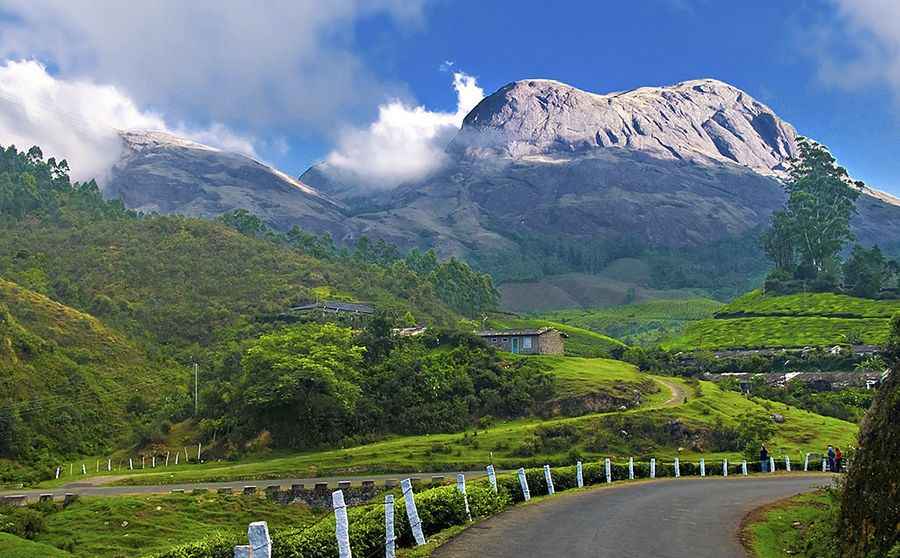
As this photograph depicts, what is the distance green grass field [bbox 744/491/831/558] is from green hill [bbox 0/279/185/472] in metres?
66.8

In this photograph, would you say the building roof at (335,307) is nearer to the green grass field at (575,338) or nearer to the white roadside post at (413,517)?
the green grass field at (575,338)

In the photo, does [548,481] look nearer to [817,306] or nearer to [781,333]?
[781,333]

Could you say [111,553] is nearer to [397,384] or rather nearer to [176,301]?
[397,384]

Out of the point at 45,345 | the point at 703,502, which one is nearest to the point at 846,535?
the point at 703,502

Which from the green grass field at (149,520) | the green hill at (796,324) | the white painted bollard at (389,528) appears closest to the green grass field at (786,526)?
the white painted bollard at (389,528)

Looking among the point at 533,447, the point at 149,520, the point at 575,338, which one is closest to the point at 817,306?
the point at 575,338

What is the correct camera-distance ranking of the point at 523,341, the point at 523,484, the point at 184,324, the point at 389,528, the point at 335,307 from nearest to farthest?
the point at 389,528, the point at 523,484, the point at 523,341, the point at 184,324, the point at 335,307

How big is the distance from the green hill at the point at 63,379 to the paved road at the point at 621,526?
6189 cm

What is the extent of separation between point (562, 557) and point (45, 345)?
87326 mm

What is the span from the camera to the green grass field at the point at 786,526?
65.2ft

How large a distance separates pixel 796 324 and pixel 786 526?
109 meters

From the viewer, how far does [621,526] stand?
2191 centimetres

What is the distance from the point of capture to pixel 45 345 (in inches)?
3497

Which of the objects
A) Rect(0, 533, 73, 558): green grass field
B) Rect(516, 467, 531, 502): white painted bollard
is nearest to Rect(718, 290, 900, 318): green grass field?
Rect(516, 467, 531, 502): white painted bollard
